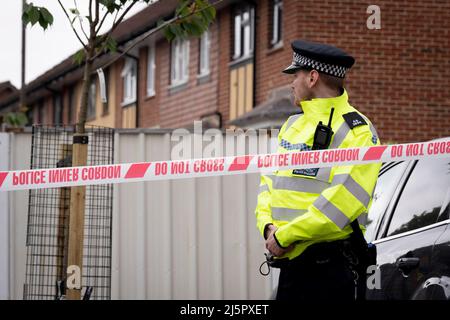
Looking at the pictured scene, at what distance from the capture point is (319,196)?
17.1 ft

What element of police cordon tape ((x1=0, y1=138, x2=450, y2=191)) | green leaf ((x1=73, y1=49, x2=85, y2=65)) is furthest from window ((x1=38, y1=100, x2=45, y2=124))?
police cordon tape ((x1=0, y1=138, x2=450, y2=191))

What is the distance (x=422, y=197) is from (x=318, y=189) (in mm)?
1494

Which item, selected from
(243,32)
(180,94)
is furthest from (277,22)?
(180,94)

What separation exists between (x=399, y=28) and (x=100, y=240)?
416 inches

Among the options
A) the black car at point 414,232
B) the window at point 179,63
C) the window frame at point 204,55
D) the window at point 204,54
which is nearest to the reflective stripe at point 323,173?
the black car at point 414,232

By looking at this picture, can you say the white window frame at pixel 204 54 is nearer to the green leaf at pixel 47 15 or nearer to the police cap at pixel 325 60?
the green leaf at pixel 47 15

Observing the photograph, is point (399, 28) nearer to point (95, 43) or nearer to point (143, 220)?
point (143, 220)

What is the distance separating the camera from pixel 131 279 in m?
10.3

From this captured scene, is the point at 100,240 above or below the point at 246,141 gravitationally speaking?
below

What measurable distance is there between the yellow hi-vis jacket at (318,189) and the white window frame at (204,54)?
63.3 ft

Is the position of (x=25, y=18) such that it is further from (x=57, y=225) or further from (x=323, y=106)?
(x=323, y=106)

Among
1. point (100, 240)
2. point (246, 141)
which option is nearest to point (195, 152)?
point (246, 141)

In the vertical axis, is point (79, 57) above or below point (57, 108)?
below

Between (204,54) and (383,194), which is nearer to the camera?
(383,194)
